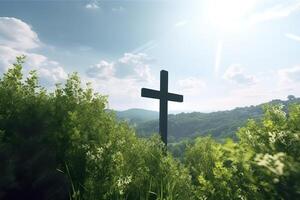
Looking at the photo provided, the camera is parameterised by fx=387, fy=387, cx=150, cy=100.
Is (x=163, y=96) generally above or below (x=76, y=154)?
above

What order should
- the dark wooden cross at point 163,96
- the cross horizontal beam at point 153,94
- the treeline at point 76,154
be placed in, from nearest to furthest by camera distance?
the treeline at point 76,154, the dark wooden cross at point 163,96, the cross horizontal beam at point 153,94

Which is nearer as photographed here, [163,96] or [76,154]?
[76,154]

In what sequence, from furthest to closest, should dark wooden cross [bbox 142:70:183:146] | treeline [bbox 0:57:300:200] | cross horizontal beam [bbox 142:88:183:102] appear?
1. cross horizontal beam [bbox 142:88:183:102]
2. dark wooden cross [bbox 142:70:183:146]
3. treeline [bbox 0:57:300:200]

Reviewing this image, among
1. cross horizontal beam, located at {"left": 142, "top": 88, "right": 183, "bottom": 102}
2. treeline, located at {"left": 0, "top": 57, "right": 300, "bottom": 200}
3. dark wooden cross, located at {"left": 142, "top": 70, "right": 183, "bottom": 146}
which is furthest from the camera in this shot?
cross horizontal beam, located at {"left": 142, "top": 88, "right": 183, "bottom": 102}

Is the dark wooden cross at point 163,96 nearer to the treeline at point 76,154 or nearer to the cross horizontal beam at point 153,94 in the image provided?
the cross horizontal beam at point 153,94

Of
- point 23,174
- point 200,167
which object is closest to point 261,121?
point 23,174

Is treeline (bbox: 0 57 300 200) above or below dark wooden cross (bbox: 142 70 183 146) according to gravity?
below

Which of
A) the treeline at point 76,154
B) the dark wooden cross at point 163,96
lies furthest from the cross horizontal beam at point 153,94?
the treeline at point 76,154

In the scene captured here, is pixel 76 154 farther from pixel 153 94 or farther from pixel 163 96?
pixel 163 96

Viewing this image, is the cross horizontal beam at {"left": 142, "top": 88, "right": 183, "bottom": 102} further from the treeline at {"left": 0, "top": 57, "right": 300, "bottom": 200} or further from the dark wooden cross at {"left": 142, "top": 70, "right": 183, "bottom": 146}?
the treeline at {"left": 0, "top": 57, "right": 300, "bottom": 200}

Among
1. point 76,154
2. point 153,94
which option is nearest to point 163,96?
point 153,94

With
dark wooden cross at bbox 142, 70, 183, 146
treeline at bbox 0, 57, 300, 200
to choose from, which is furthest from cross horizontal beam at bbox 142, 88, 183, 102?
treeline at bbox 0, 57, 300, 200

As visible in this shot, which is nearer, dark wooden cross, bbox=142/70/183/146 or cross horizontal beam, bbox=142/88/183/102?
dark wooden cross, bbox=142/70/183/146

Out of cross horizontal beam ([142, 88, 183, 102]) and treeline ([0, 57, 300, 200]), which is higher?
cross horizontal beam ([142, 88, 183, 102])
